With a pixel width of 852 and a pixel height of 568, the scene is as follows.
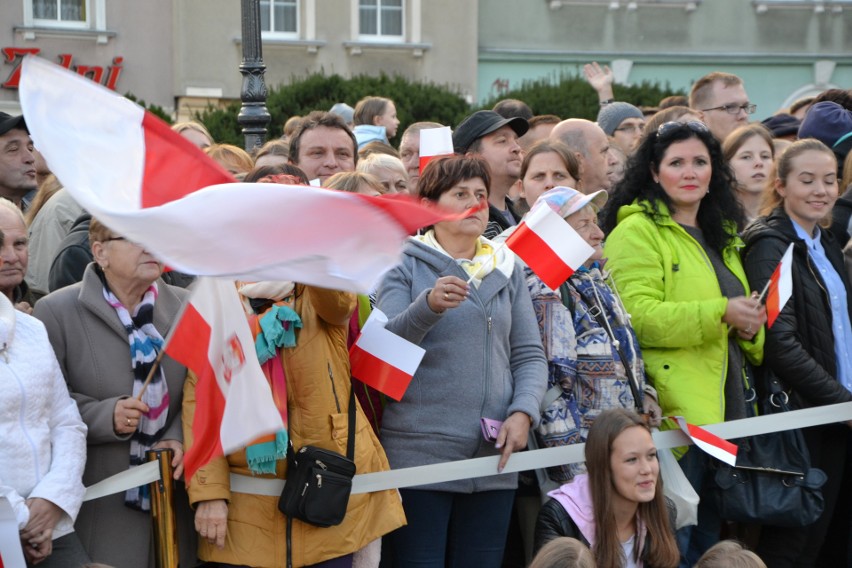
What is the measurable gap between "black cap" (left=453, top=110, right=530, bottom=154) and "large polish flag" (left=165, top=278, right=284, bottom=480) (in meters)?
2.83

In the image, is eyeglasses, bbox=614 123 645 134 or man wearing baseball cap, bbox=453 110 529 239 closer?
man wearing baseball cap, bbox=453 110 529 239

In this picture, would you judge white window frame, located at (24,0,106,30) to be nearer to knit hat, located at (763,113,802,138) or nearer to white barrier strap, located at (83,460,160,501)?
knit hat, located at (763,113,802,138)

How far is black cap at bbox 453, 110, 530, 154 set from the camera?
680 centimetres

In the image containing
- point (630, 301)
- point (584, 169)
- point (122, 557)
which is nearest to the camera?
point (122, 557)

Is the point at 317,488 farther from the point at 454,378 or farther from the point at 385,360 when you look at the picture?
the point at 454,378

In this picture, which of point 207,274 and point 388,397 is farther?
point 388,397

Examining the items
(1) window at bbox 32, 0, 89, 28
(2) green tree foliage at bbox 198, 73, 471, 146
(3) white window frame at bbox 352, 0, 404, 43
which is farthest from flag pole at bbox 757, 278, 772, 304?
(3) white window frame at bbox 352, 0, 404, 43

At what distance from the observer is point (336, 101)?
1873 centimetres

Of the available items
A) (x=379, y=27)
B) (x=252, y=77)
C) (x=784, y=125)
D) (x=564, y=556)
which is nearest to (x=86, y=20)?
(x=379, y=27)

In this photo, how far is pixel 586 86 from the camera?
2031cm

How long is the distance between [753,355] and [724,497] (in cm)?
69

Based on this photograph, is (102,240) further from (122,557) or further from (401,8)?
(401,8)

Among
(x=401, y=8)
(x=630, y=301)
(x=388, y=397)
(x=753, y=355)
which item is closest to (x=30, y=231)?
(x=388, y=397)

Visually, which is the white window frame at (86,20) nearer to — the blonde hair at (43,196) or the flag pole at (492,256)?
the blonde hair at (43,196)
